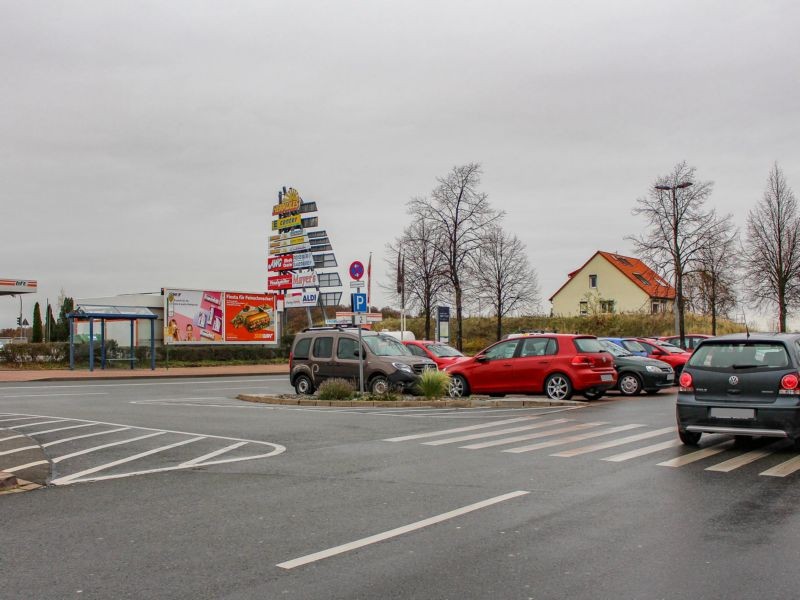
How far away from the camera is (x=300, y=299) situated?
48656 millimetres

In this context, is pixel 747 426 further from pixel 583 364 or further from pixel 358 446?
pixel 583 364

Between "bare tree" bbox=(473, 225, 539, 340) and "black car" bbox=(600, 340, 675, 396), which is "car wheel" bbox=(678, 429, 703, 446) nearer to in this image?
"black car" bbox=(600, 340, 675, 396)

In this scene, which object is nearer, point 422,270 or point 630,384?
point 630,384

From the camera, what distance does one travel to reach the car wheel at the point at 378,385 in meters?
19.4

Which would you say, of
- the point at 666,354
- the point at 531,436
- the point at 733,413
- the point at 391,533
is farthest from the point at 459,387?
the point at 391,533

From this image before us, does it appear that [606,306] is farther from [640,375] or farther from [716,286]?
[640,375]

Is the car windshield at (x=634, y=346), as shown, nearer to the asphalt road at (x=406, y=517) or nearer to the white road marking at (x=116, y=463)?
the asphalt road at (x=406, y=517)

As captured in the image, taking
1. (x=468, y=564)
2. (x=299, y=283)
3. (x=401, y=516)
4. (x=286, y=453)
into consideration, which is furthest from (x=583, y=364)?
A: (x=299, y=283)

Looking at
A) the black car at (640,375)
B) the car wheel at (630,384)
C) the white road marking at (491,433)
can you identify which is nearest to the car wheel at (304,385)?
the black car at (640,375)

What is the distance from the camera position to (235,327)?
47406 millimetres

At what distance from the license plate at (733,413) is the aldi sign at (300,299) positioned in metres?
38.6

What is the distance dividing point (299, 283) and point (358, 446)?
37.9 m

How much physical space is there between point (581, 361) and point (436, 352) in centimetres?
819

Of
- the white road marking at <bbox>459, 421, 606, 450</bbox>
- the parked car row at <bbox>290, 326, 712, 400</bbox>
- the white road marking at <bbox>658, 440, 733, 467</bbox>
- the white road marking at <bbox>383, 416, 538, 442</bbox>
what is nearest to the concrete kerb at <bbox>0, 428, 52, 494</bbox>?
the white road marking at <bbox>383, 416, 538, 442</bbox>
